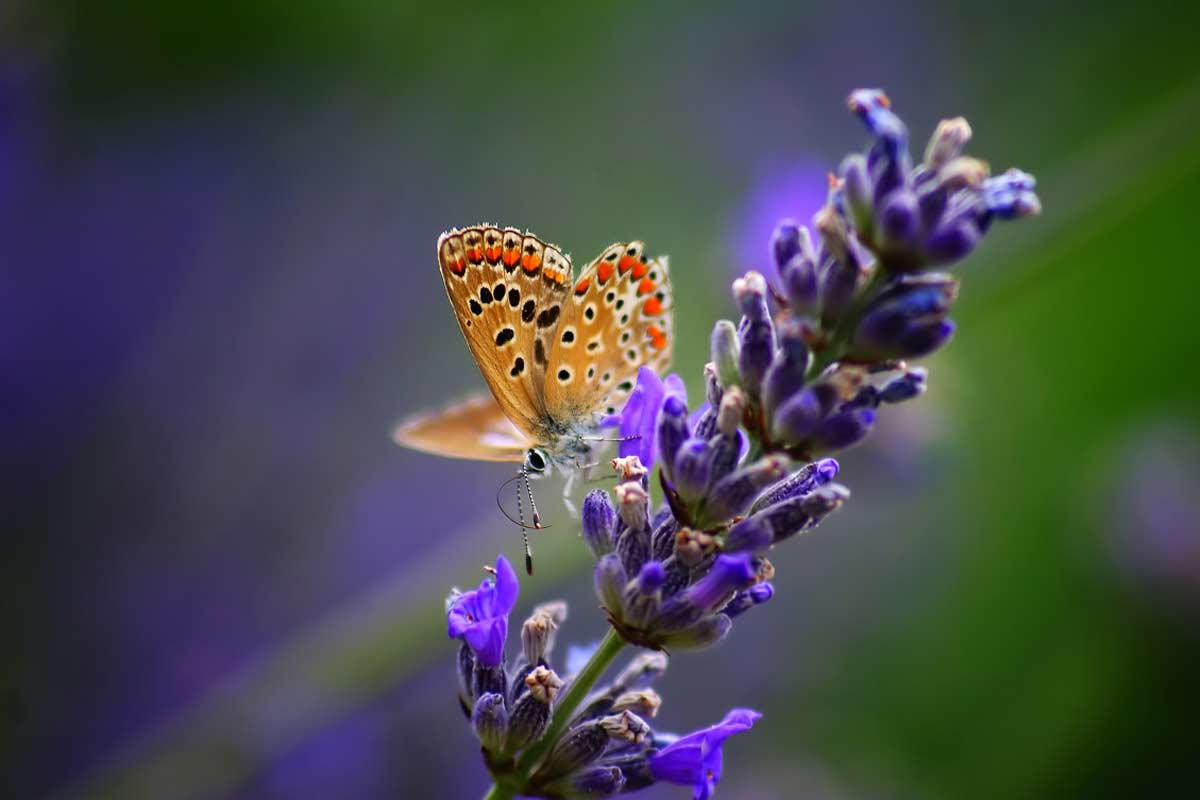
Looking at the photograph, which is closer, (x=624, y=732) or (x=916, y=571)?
(x=624, y=732)

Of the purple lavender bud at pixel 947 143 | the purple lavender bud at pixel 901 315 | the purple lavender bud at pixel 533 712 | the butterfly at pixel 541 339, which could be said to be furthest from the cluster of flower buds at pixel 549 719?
the purple lavender bud at pixel 947 143

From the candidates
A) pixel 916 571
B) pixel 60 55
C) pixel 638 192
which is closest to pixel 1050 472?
pixel 916 571

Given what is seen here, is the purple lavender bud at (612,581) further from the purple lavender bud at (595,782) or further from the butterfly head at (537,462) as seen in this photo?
the butterfly head at (537,462)

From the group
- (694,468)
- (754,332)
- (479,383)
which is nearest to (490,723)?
(694,468)

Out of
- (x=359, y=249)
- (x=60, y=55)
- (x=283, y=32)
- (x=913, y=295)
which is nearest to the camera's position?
(x=913, y=295)

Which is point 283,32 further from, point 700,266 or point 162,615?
point 162,615

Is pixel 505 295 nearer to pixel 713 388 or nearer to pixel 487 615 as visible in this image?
pixel 713 388
